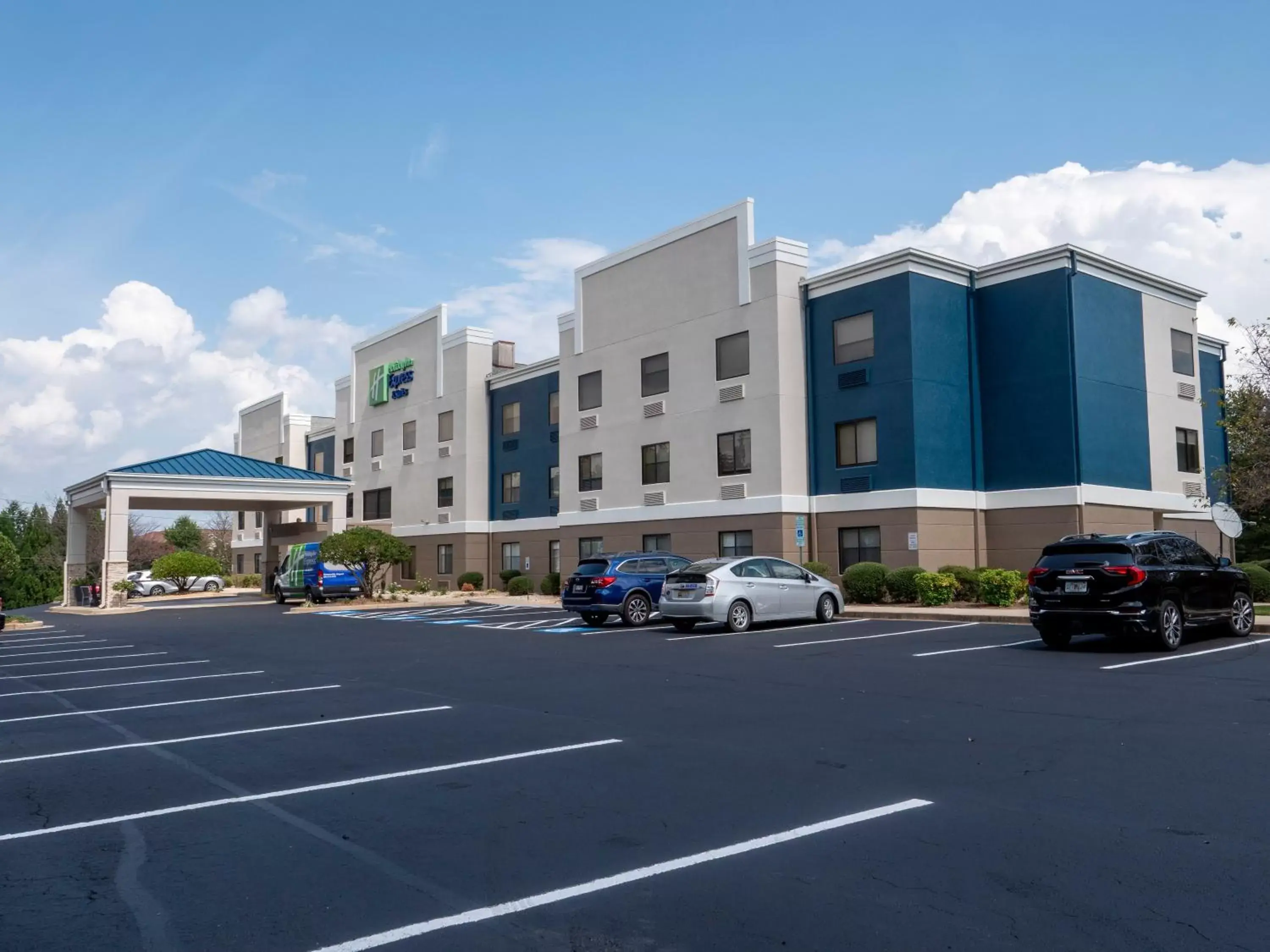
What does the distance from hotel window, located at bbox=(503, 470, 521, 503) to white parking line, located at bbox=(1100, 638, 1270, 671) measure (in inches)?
1219

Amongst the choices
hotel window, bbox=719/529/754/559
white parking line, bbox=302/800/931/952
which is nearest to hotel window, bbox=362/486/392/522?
hotel window, bbox=719/529/754/559

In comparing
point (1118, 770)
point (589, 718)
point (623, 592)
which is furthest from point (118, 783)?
point (623, 592)

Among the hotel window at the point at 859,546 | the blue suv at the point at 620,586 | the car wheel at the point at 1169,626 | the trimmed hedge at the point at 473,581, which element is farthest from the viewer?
the trimmed hedge at the point at 473,581

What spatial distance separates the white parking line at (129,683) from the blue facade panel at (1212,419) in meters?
29.5

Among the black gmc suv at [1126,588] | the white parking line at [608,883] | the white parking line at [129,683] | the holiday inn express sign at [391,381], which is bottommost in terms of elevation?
the white parking line at [129,683]

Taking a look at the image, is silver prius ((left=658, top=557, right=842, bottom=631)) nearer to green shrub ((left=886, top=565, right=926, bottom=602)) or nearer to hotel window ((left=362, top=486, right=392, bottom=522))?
green shrub ((left=886, top=565, right=926, bottom=602))

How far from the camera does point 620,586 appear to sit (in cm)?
2380

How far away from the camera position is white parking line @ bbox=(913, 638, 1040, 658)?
15922mm

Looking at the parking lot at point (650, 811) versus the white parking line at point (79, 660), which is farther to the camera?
the white parking line at point (79, 660)

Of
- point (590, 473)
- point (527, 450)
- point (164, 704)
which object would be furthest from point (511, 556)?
point (164, 704)

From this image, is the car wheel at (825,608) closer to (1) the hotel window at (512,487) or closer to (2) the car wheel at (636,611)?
(2) the car wheel at (636,611)

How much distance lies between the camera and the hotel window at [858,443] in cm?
3023

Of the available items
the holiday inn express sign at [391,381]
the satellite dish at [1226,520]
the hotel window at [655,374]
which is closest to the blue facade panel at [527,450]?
the holiday inn express sign at [391,381]

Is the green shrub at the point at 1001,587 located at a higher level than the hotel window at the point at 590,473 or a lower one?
lower
